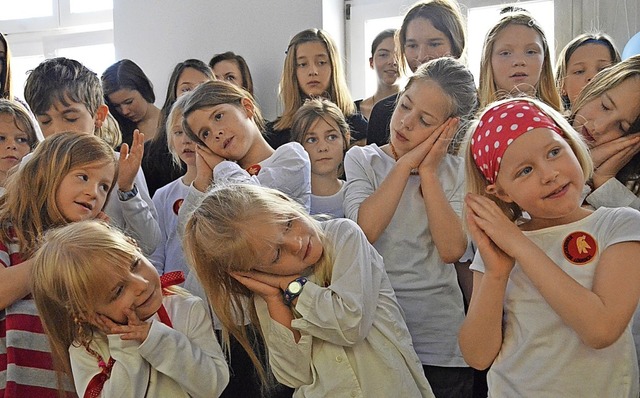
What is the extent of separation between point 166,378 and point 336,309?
44cm

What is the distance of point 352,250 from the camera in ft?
5.85

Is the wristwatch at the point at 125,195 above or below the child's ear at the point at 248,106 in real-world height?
below

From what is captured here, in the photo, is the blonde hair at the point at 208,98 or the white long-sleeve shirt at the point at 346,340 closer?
the white long-sleeve shirt at the point at 346,340

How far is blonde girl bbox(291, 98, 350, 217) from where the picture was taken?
2594 millimetres

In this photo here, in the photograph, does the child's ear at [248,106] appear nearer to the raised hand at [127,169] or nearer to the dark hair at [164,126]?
the raised hand at [127,169]

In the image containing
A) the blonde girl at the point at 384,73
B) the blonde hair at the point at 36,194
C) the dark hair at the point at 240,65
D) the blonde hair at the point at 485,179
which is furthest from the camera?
the dark hair at the point at 240,65

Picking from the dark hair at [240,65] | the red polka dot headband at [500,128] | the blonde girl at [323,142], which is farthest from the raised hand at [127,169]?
the dark hair at [240,65]

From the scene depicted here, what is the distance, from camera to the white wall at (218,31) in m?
4.31

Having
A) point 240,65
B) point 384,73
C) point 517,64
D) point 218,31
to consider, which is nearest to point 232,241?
point 517,64

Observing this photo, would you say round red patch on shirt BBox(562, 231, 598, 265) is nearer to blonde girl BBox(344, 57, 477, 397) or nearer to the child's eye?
the child's eye

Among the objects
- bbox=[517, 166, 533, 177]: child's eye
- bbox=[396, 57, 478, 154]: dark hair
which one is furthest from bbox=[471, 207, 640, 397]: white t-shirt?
bbox=[396, 57, 478, 154]: dark hair

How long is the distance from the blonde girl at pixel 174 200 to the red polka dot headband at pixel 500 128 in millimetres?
1101

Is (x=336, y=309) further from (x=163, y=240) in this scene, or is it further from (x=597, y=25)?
(x=597, y=25)

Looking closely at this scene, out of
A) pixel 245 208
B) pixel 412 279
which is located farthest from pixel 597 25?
pixel 245 208
